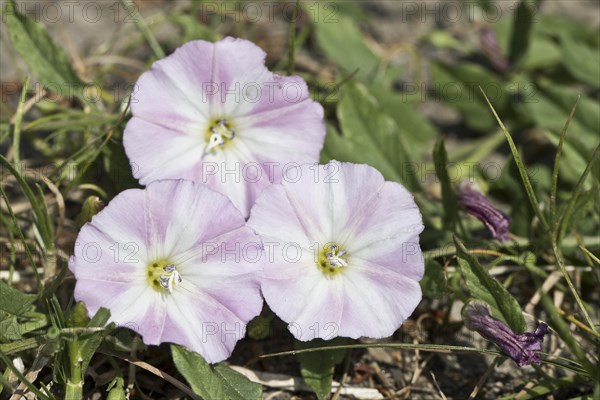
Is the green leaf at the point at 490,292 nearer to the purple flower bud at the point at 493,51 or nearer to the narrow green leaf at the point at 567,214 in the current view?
the narrow green leaf at the point at 567,214


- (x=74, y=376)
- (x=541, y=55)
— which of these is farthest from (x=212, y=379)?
(x=541, y=55)

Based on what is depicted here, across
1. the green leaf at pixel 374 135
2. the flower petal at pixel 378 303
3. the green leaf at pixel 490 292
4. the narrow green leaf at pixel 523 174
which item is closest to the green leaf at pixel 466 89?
the green leaf at pixel 374 135

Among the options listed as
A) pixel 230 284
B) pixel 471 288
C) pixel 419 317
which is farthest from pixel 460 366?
pixel 230 284

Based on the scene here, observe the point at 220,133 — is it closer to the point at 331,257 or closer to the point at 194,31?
the point at 331,257

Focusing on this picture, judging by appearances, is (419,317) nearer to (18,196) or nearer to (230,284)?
(230,284)

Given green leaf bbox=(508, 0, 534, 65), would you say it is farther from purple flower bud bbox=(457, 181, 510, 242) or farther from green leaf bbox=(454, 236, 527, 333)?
green leaf bbox=(454, 236, 527, 333)

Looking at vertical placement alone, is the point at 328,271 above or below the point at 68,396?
above
